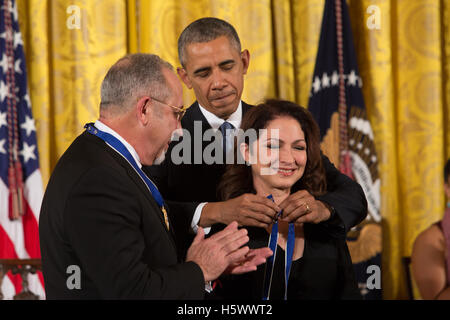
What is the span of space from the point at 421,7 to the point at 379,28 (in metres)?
0.35

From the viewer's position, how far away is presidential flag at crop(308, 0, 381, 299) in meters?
3.28

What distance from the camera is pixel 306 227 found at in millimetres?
2119

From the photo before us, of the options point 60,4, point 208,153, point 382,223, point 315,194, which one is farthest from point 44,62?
point 382,223

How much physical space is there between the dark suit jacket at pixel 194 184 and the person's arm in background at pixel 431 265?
1.96ft

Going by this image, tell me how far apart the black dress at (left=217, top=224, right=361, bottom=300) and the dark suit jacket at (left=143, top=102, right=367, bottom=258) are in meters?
0.17

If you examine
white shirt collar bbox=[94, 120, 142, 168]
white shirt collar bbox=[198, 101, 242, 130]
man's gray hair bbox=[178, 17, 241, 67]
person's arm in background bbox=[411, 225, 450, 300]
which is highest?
man's gray hair bbox=[178, 17, 241, 67]

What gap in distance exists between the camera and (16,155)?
132 inches

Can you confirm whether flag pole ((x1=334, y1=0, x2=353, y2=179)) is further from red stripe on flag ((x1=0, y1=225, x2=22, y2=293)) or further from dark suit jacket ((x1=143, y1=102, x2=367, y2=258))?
red stripe on flag ((x1=0, y1=225, x2=22, y2=293))

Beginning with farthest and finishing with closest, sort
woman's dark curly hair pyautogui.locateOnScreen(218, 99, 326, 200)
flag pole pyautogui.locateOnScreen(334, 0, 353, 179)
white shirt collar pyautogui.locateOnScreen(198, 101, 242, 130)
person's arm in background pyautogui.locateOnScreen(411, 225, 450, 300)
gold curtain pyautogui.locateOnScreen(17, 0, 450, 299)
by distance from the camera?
gold curtain pyautogui.locateOnScreen(17, 0, 450, 299) < flag pole pyautogui.locateOnScreen(334, 0, 353, 179) < white shirt collar pyautogui.locateOnScreen(198, 101, 242, 130) < person's arm in background pyautogui.locateOnScreen(411, 225, 450, 300) < woman's dark curly hair pyautogui.locateOnScreen(218, 99, 326, 200)

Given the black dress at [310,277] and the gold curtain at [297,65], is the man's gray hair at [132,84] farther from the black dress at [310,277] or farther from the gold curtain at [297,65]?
the gold curtain at [297,65]

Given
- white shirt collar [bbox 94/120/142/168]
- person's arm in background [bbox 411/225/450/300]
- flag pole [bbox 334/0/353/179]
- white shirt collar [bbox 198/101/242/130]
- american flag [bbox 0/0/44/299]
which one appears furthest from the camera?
american flag [bbox 0/0/44/299]

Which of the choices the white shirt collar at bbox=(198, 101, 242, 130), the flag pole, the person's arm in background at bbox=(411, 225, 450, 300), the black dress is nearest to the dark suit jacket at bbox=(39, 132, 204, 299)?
→ the black dress

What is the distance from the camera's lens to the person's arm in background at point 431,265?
2.50m
